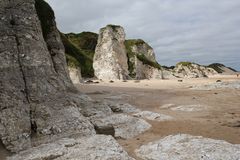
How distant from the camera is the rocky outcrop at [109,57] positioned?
46344 mm

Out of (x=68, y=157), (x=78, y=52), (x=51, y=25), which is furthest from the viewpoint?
(x=78, y=52)

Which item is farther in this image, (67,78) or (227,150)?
(67,78)

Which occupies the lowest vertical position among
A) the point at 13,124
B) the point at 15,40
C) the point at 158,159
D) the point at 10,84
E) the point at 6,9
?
the point at 158,159

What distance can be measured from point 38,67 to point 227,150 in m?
7.01

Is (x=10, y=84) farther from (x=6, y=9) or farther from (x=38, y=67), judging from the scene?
(x=6, y=9)

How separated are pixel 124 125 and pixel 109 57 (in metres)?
36.3

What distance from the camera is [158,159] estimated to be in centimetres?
746

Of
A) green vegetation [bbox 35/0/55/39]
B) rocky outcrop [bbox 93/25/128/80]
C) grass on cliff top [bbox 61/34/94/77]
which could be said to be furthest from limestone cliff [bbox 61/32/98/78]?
green vegetation [bbox 35/0/55/39]

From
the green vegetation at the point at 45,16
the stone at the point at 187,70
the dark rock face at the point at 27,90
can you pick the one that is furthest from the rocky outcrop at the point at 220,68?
the dark rock face at the point at 27,90

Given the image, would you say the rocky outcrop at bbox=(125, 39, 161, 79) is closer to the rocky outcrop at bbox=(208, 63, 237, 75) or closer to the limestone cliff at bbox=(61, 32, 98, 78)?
the limestone cliff at bbox=(61, 32, 98, 78)

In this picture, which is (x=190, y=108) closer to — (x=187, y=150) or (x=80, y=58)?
(x=187, y=150)

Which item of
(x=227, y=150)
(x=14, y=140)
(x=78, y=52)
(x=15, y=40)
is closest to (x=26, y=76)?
(x=15, y=40)

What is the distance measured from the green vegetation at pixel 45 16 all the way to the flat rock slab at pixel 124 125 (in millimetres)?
5899

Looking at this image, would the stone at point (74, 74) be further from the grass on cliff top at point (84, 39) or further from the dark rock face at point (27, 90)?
the grass on cliff top at point (84, 39)
